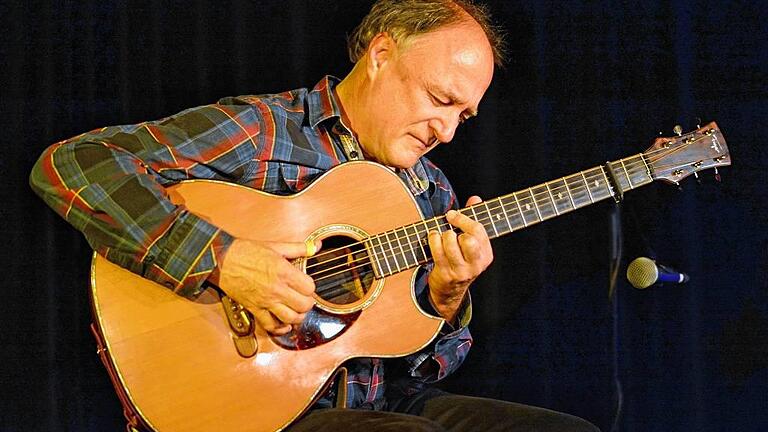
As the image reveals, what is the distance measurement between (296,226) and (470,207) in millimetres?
426

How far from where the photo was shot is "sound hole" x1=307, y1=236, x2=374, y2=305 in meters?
1.83

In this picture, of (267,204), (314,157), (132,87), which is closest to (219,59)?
(132,87)

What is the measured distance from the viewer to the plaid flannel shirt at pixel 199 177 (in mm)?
1683

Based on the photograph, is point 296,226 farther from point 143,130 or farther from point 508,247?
point 508,247

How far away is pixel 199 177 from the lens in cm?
185

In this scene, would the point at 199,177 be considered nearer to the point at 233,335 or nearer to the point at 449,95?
the point at 233,335

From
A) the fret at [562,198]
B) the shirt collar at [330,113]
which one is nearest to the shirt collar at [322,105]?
the shirt collar at [330,113]

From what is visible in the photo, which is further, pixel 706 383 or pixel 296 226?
pixel 706 383

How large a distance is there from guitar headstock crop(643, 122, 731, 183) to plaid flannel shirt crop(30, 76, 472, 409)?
0.59m

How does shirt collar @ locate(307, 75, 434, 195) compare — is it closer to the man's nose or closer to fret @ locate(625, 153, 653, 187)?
the man's nose

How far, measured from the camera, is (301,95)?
2.12 meters

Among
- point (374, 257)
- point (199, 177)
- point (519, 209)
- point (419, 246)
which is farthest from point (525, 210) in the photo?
point (199, 177)

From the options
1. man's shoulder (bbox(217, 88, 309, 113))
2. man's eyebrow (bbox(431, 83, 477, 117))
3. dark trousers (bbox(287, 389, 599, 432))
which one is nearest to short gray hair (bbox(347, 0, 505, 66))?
man's eyebrow (bbox(431, 83, 477, 117))

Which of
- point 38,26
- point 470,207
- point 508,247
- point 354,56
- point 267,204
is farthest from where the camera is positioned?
point 508,247
